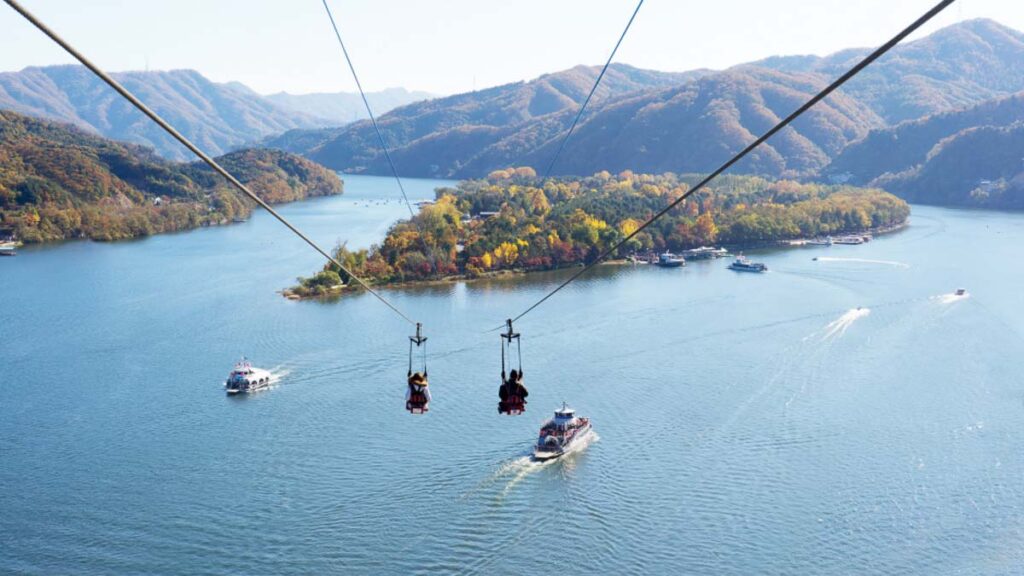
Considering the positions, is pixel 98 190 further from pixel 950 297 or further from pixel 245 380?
pixel 950 297

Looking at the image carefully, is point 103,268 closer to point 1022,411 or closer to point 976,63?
point 1022,411

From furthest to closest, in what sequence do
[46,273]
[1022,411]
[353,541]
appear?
[46,273] → [1022,411] → [353,541]

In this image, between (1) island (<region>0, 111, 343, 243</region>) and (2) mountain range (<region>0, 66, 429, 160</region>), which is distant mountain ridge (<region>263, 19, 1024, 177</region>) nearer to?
(1) island (<region>0, 111, 343, 243</region>)

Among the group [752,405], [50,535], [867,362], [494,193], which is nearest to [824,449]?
[752,405]

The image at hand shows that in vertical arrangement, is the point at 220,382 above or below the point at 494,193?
below

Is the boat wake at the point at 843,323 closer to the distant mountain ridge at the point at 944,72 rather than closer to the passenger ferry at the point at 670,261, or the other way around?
the passenger ferry at the point at 670,261

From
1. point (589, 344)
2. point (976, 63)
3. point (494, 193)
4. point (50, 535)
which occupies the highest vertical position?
point (976, 63)

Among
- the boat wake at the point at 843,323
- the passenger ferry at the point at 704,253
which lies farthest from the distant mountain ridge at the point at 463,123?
the boat wake at the point at 843,323
